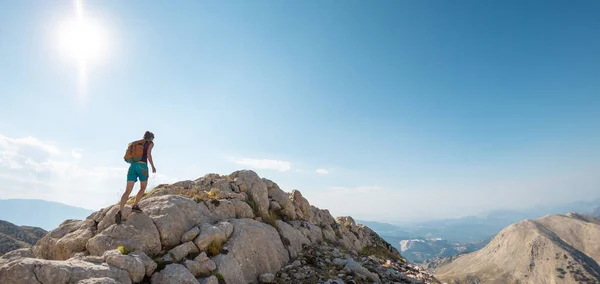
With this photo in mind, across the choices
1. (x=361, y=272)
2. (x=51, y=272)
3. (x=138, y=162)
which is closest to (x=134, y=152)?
(x=138, y=162)

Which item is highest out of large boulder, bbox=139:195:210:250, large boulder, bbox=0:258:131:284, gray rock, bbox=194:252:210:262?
large boulder, bbox=139:195:210:250

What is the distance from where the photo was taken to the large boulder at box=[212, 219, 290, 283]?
13898 mm

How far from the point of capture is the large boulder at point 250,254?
13.9 m

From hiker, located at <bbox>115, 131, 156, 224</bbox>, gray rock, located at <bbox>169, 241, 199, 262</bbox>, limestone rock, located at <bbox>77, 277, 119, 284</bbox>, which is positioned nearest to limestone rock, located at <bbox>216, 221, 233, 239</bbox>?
gray rock, located at <bbox>169, 241, 199, 262</bbox>

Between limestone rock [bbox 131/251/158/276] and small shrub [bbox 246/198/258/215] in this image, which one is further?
small shrub [bbox 246/198/258/215]

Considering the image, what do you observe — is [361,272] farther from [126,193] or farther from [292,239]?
[126,193]

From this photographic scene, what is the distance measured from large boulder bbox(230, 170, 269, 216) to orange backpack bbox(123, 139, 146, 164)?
1088 cm

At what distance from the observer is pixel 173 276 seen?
11.3 metres

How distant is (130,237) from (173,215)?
2.69 metres

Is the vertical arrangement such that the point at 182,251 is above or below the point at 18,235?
above

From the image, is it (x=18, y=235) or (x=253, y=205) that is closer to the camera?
(x=253, y=205)

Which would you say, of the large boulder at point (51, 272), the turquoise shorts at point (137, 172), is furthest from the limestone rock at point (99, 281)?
the turquoise shorts at point (137, 172)

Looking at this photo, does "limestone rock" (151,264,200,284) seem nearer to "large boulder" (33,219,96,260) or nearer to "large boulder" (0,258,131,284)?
"large boulder" (0,258,131,284)

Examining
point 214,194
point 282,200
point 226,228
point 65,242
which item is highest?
point 214,194
